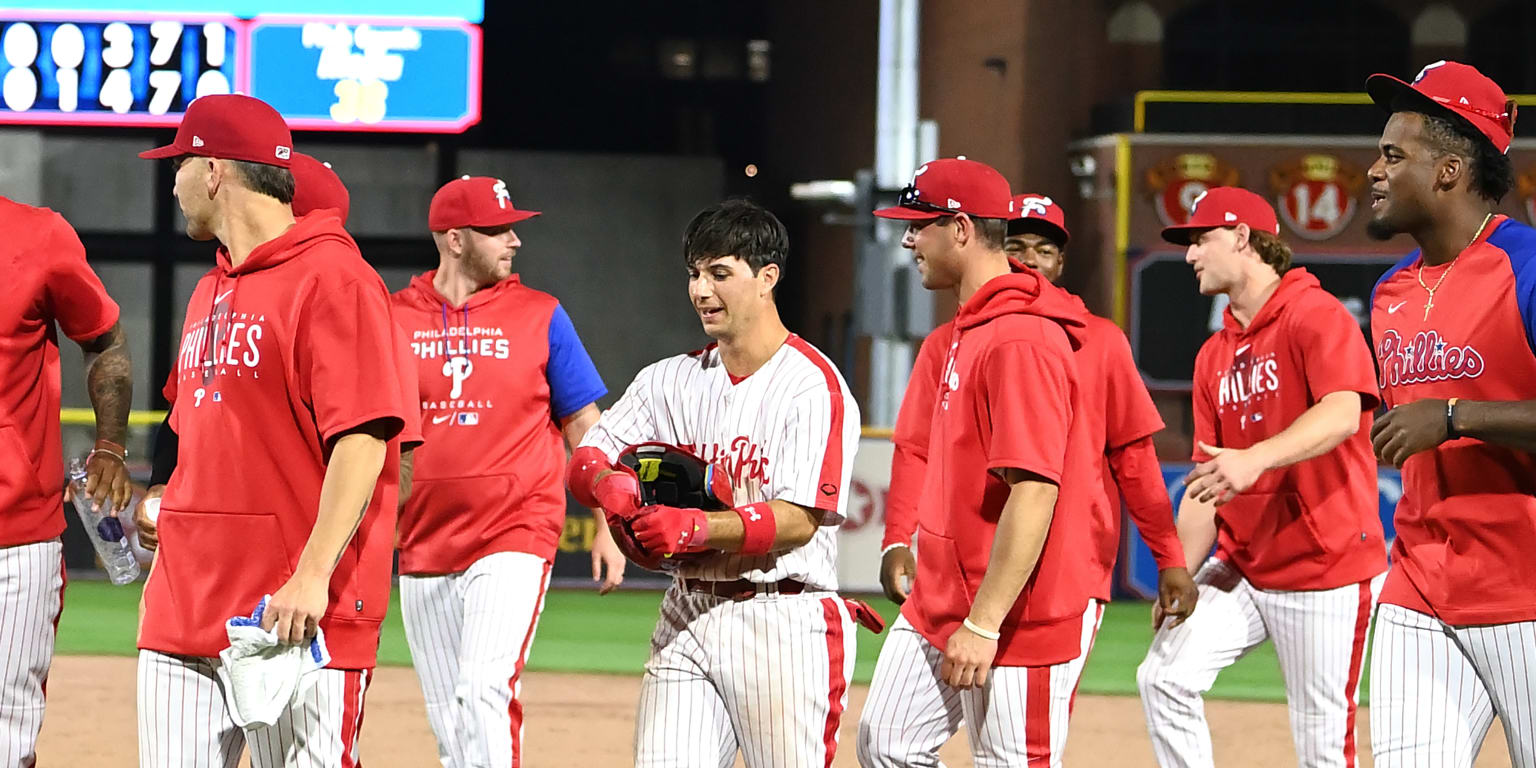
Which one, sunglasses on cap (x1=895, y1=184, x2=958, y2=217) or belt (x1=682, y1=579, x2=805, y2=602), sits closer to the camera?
belt (x1=682, y1=579, x2=805, y2=602)

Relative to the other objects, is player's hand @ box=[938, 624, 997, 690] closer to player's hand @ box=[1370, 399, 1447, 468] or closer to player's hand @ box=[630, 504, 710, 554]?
player's hand @ box=[630, 504, 710, 554]

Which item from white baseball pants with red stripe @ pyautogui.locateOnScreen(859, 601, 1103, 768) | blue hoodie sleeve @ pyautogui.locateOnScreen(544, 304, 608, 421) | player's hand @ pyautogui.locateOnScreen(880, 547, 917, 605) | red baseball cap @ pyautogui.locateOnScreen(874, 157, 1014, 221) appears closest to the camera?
white baseball pants with red stripe @ pyautogui.locateOnScreen(859, 601, 1103, 768)

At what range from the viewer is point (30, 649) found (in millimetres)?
5008

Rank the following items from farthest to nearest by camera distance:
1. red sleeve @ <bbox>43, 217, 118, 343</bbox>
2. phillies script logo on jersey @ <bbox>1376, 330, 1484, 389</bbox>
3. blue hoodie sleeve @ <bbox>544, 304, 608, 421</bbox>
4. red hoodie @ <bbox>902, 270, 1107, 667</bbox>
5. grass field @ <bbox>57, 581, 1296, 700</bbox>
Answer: grass field @ <bbox>57, 581, 1296, 700</bbox> → blue hoodie sleeve @ <bbox>544, 304, 608, 421</bbox> → red sleeve @ <bbox>43, 217, 118, 343</bbox> → red hoodie @ <bbox>902, 270, 1107, 667</bbox> → phillies script logo on jersey @ <bbox>1376, 330, 1484, 389</bbox>

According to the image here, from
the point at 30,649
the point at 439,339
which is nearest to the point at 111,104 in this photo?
the point at 439,339

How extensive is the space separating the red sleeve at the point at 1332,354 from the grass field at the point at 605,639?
4810mm

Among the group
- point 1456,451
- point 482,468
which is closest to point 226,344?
point 482,468

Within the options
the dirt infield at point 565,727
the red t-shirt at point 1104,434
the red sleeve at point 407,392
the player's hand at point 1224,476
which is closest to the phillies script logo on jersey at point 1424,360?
the player's hand at point 1224,476

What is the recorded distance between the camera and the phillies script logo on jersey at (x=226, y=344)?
13.6 ft

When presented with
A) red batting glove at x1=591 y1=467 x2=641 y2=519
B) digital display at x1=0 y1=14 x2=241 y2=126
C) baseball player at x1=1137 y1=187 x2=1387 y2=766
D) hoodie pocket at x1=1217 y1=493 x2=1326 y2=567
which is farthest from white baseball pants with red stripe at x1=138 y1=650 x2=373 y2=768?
digital display at x1=0 y1=14 x2=241 y2=126

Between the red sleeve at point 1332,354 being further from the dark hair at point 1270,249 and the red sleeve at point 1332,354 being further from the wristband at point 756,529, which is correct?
the wristband at point 756,529

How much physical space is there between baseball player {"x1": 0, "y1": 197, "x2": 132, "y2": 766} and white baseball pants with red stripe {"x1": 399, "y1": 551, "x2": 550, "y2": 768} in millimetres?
1369

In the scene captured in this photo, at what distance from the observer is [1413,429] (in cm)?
417

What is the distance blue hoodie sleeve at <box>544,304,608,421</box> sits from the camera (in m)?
6.64
